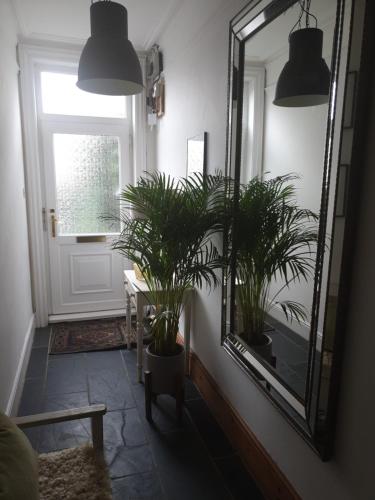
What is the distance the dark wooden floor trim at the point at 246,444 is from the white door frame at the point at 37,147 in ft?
6.12

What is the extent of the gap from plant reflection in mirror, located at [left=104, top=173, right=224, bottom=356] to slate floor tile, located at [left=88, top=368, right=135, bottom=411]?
46cm

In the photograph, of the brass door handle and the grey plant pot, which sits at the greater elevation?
the brass door handle

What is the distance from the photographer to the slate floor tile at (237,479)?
175 centimetres

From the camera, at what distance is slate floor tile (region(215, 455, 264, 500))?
175 centimetres

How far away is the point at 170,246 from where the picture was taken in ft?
6.71

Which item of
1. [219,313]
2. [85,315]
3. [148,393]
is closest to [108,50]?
[219,313]

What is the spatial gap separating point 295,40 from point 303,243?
2.48ft

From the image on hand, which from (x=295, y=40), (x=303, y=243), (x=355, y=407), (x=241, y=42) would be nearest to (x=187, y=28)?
(x=241, y=42)

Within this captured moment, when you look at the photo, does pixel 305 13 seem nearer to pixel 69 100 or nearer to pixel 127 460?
pixel 127 460

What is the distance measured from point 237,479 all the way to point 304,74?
182 cm

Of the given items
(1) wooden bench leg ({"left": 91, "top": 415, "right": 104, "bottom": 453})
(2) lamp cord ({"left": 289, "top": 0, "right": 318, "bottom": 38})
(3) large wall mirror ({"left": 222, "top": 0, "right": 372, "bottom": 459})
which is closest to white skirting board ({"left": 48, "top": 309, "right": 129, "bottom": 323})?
(3) large wall mirror ({"left": 222, "top": 0, "right": 372, "bottom": 459})

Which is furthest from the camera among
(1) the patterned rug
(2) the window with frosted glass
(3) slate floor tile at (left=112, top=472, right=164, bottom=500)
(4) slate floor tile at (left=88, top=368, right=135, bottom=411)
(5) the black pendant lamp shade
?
(2) the window with frosted glass

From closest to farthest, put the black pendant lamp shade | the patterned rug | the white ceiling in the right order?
the black pendant lamp shade → the white ceiling → the patterned rug

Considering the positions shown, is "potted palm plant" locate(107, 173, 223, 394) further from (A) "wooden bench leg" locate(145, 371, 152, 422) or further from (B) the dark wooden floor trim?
(B) the dark wooden floor trim
